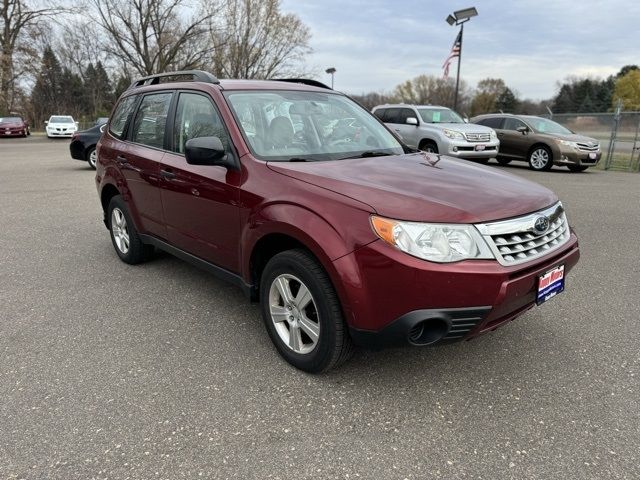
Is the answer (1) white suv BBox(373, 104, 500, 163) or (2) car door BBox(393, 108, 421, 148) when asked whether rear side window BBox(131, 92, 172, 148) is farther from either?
(2) car door BBox(393, 108, 421, 148)

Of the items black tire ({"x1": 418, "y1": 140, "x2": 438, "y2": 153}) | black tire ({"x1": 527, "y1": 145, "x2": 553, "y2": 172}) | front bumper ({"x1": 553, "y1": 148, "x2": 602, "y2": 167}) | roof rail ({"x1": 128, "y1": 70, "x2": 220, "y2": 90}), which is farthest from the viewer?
black tire ({"x1": 527, "y1": 145, "x2": 553, "y2": 172})

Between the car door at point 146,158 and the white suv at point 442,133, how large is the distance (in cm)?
842

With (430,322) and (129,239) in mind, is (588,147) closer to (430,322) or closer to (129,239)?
(129,239)

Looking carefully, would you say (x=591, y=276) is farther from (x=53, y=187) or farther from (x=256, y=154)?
(x=53, y=187)

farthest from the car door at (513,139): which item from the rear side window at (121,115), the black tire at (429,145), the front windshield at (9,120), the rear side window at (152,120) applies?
the front windshield at (9,120)

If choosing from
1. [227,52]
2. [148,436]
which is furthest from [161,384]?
[227,52]

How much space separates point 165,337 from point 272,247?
108 centimetres

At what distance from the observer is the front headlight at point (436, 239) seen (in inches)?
92.3

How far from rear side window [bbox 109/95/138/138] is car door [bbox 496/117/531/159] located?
1235cm

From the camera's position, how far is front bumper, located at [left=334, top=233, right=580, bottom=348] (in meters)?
2.30

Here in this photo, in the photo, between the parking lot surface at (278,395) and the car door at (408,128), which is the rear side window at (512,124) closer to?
the car door at (408,128)

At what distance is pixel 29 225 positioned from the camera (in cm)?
689

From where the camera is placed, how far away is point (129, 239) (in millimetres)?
4840

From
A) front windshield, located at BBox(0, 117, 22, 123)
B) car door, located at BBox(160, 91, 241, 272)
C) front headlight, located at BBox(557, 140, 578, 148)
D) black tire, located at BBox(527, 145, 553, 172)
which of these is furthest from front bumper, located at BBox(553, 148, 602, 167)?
front windshield, located at BBox(0, 117, 22, 123)
